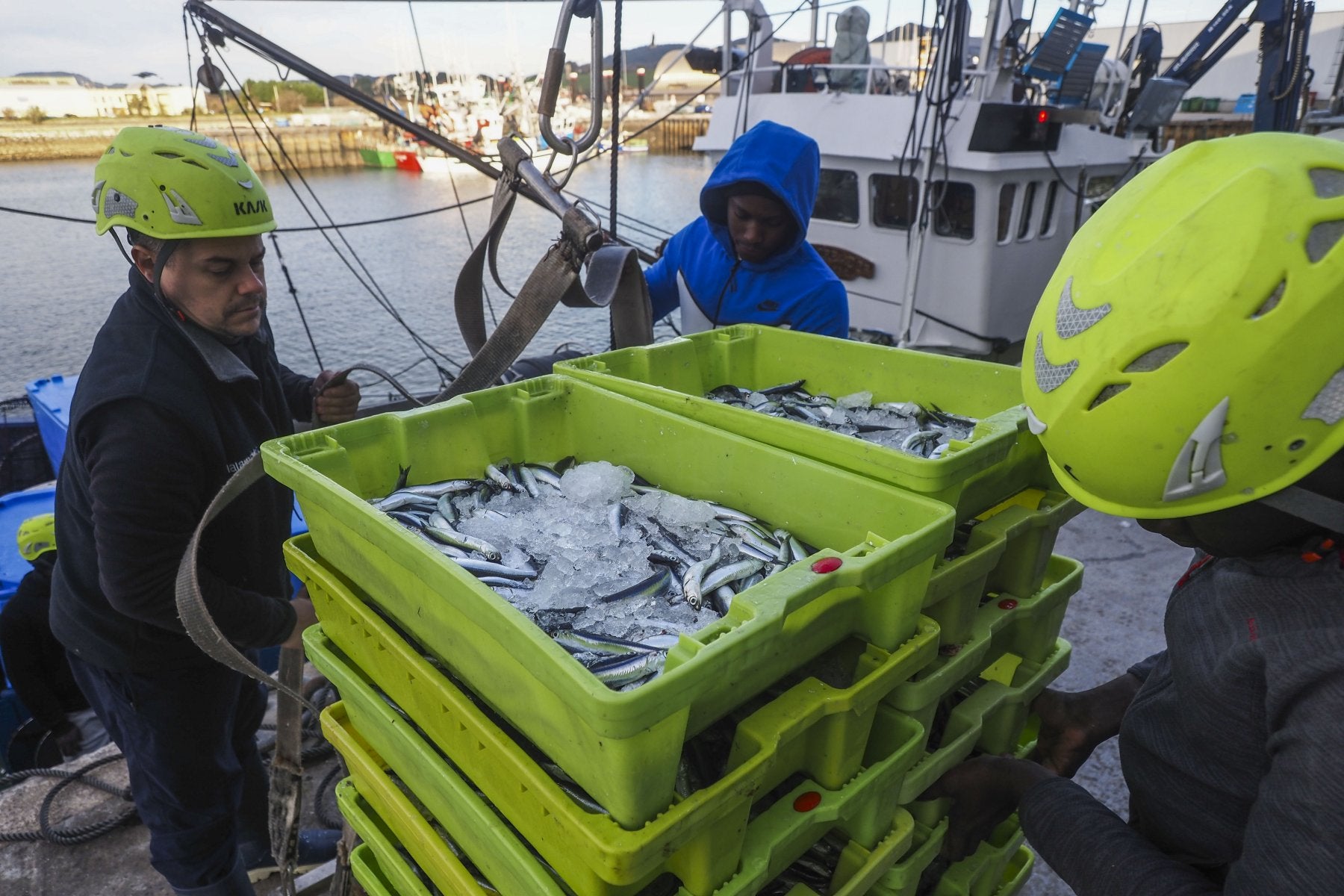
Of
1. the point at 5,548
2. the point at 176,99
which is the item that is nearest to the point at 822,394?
the point at 5,548

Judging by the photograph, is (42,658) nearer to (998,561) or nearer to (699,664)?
(699,664)

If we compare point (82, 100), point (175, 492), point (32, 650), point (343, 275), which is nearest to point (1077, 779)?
point (175, 492)

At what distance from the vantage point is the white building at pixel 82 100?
5534cm

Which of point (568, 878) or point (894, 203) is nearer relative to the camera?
point (568, 878)

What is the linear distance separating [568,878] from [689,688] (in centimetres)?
45

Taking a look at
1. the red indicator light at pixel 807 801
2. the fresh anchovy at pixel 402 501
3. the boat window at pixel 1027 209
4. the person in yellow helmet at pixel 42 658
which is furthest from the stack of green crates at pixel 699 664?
the boat window at pixel 1027 209

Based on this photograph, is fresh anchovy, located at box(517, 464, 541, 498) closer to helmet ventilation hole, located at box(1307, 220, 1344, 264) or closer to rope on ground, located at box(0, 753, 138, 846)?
helmet ventilation hole, located at box(1307, 220, 1344, 264)

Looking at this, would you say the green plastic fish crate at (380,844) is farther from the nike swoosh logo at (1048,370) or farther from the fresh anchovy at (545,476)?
the nike swoosh logo at (1048,370)

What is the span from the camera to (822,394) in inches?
105

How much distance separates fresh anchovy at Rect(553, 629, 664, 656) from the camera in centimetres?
129

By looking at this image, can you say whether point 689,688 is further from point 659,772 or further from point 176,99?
point 176,99

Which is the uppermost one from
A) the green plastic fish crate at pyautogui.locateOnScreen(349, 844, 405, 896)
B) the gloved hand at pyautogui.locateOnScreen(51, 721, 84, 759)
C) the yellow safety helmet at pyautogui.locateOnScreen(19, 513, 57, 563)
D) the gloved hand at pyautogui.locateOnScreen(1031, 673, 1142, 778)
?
the gloved hand at pyautogui.locateOnScreen(1031, 673, 1142, 778)

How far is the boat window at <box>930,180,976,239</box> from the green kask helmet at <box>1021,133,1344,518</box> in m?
7.24

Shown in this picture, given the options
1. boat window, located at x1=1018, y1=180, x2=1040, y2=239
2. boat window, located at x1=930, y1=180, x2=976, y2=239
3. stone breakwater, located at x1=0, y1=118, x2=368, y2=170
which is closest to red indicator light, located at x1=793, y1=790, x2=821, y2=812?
boat window, located at x1=930, y1=180, x2=976, y2=239
